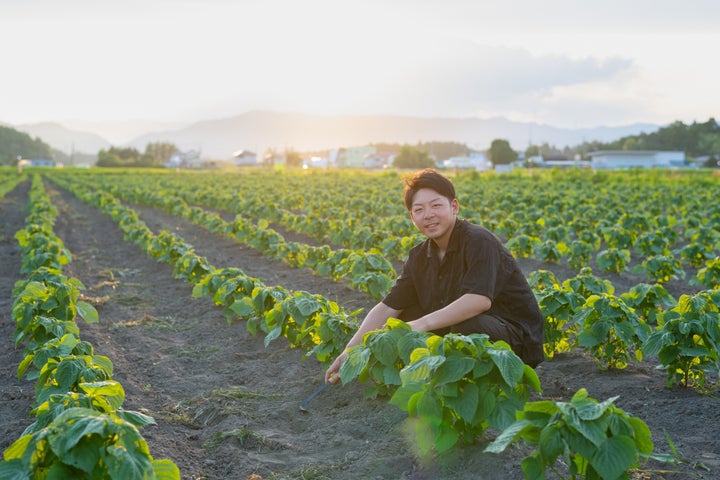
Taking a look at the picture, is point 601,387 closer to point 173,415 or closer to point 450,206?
point 450,206

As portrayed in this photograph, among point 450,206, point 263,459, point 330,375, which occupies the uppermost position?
point 450,206

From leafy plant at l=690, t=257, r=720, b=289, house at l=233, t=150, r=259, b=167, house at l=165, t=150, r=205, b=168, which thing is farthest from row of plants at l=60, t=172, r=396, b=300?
house at l=233, t=150, r=259, b=167

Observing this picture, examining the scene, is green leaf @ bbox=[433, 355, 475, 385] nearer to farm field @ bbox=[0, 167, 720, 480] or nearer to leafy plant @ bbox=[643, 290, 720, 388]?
farm field @ bbox=[0, 167, 720, 480]

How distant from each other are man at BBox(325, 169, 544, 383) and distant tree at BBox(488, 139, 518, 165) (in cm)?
8214

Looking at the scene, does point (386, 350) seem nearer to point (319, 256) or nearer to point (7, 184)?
point (319, 256)

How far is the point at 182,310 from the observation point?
28.6 feet

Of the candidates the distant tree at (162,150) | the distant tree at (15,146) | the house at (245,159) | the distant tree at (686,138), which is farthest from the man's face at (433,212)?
the house at (245,159)

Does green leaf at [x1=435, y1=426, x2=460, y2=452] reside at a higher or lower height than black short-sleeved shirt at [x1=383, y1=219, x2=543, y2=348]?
lower

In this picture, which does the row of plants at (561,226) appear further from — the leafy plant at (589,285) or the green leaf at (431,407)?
the green leaf at (431,407)

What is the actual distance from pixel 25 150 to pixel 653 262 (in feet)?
448

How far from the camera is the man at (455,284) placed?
4.44 metres

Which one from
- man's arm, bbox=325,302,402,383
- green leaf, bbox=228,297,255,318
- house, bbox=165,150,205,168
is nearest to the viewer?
man's arm, bbox=325,302,402,383

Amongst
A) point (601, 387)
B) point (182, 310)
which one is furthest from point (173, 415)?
point (182, 310)

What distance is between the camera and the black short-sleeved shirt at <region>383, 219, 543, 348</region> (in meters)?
4.47
